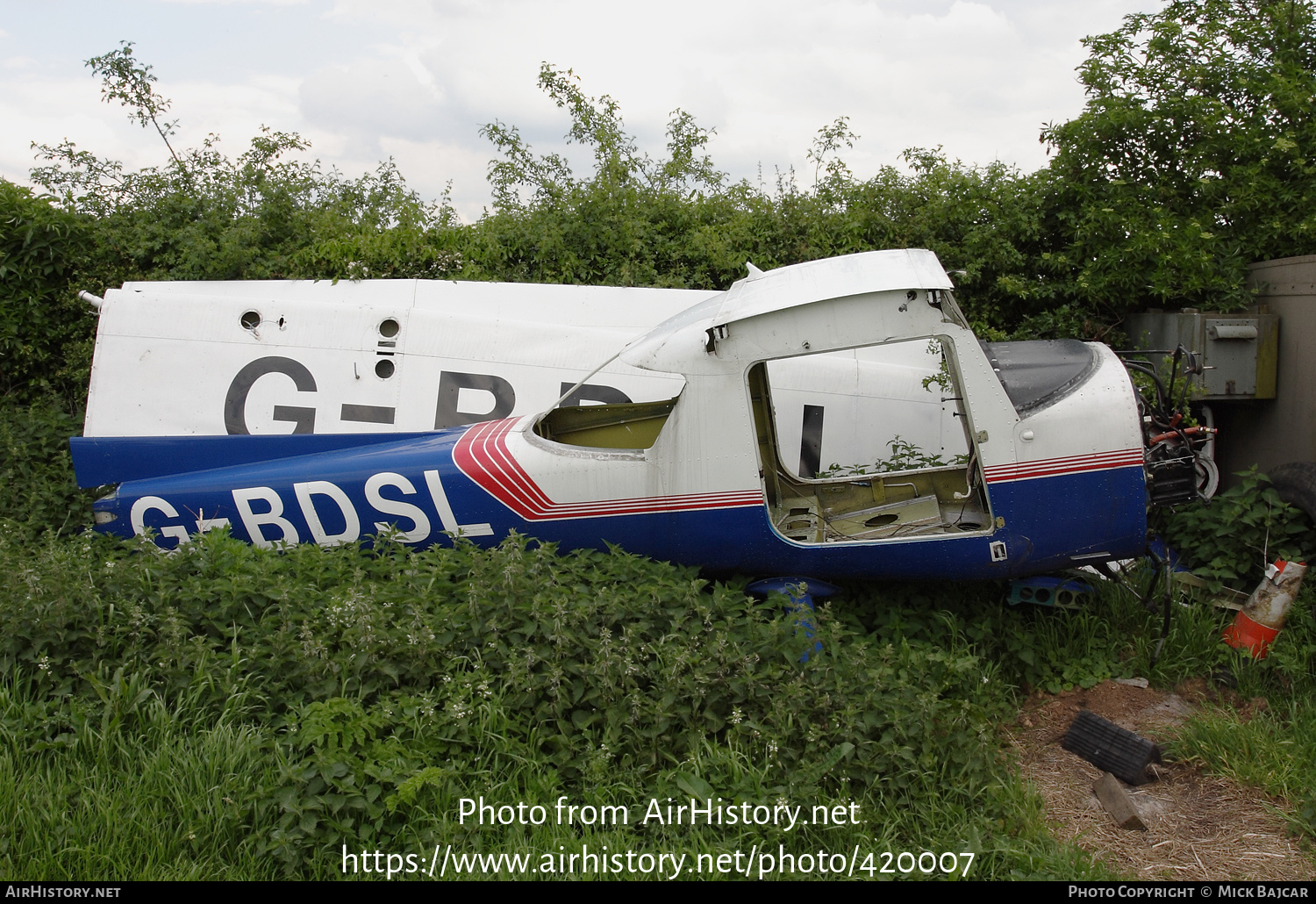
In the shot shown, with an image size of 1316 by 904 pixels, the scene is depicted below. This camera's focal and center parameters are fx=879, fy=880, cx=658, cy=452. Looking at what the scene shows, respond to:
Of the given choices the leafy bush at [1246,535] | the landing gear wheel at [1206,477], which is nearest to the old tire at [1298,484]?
the leafy bush at [1246,535]

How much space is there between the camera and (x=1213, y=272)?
251 inches

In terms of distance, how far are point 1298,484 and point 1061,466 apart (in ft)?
5.77

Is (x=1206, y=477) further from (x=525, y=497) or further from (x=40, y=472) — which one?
(x=40, y=472)

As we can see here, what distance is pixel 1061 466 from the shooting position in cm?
402

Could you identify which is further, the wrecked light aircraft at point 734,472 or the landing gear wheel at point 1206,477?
the landing gear wheel at point 1206,477

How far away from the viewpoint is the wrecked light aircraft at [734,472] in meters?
4.02

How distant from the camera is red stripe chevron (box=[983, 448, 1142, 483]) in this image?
13.2ft

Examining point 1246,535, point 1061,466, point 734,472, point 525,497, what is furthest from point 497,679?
point 1246,535

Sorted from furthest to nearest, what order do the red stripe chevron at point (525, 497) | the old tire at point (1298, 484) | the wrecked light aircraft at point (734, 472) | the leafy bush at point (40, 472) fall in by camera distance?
the leafy bush at point (40, 472) < the old tire at point (1298, 484) < the red stripe chevron at point (525, 497) < the wrecked light aircraft at point (734, 472)

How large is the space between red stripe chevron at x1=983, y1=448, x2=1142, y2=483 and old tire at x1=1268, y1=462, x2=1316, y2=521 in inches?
54.5

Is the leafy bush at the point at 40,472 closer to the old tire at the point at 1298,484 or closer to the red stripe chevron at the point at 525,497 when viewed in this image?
the red stripe chevron at the point at 525,497

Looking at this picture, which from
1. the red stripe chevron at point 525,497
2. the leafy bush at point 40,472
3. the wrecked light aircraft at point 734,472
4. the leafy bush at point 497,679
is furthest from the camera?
the leafy bush at point 40,472

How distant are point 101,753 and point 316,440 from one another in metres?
1.95
